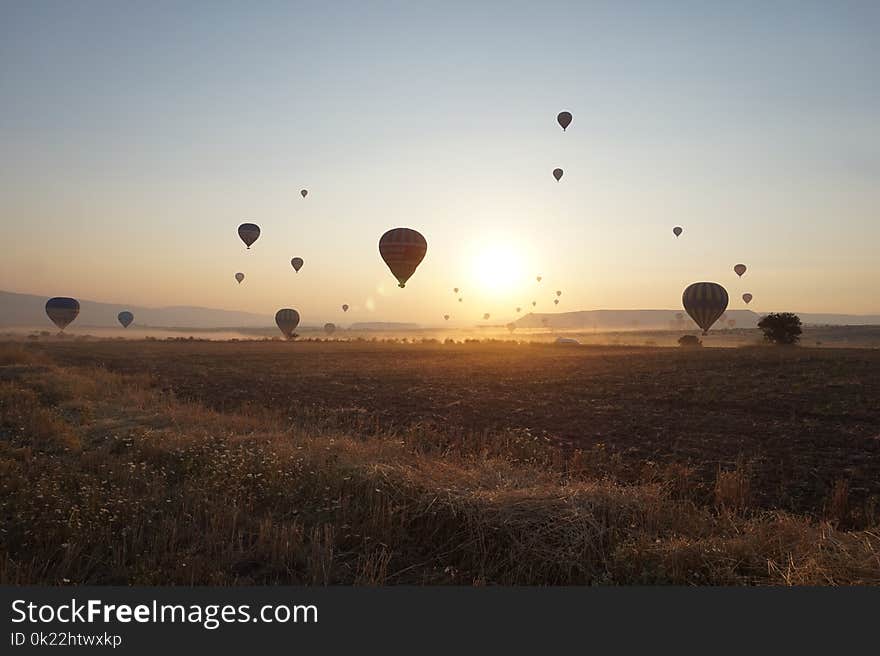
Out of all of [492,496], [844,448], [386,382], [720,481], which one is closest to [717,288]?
[386,382]

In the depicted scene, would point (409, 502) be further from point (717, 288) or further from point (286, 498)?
point (717, 288)

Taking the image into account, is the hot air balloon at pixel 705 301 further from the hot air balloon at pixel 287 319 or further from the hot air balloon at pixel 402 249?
the hot air balloon at pixel 287 319

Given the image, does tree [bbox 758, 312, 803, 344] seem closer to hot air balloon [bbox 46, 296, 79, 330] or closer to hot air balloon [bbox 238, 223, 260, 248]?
hot air balloon [bbox 238, 223, 260, 248]

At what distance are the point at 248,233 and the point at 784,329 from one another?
69.0 metres

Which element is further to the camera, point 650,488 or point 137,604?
point 650,488

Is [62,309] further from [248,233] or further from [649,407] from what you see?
[649,407]

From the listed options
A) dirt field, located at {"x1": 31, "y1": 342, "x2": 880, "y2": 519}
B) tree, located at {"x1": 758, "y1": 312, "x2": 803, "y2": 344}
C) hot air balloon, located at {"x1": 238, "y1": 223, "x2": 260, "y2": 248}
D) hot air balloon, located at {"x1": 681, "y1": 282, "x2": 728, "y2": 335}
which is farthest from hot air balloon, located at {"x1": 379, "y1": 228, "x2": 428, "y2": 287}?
tree, located at {"x1": 758, "y1": 312, "x2": 803, "y2": 344}

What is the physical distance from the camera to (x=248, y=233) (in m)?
73.5

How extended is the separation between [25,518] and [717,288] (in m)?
72.6

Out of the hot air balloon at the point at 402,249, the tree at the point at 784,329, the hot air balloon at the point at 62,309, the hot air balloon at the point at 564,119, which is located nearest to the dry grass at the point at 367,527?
the hot air balloon at the point at 402,249

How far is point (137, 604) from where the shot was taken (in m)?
5.44

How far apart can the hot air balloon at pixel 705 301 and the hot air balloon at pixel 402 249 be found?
36850mm

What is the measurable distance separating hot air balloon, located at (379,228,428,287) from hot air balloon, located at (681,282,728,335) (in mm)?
36850

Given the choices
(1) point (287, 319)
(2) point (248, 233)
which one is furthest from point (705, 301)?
(1) point (287, 319)
